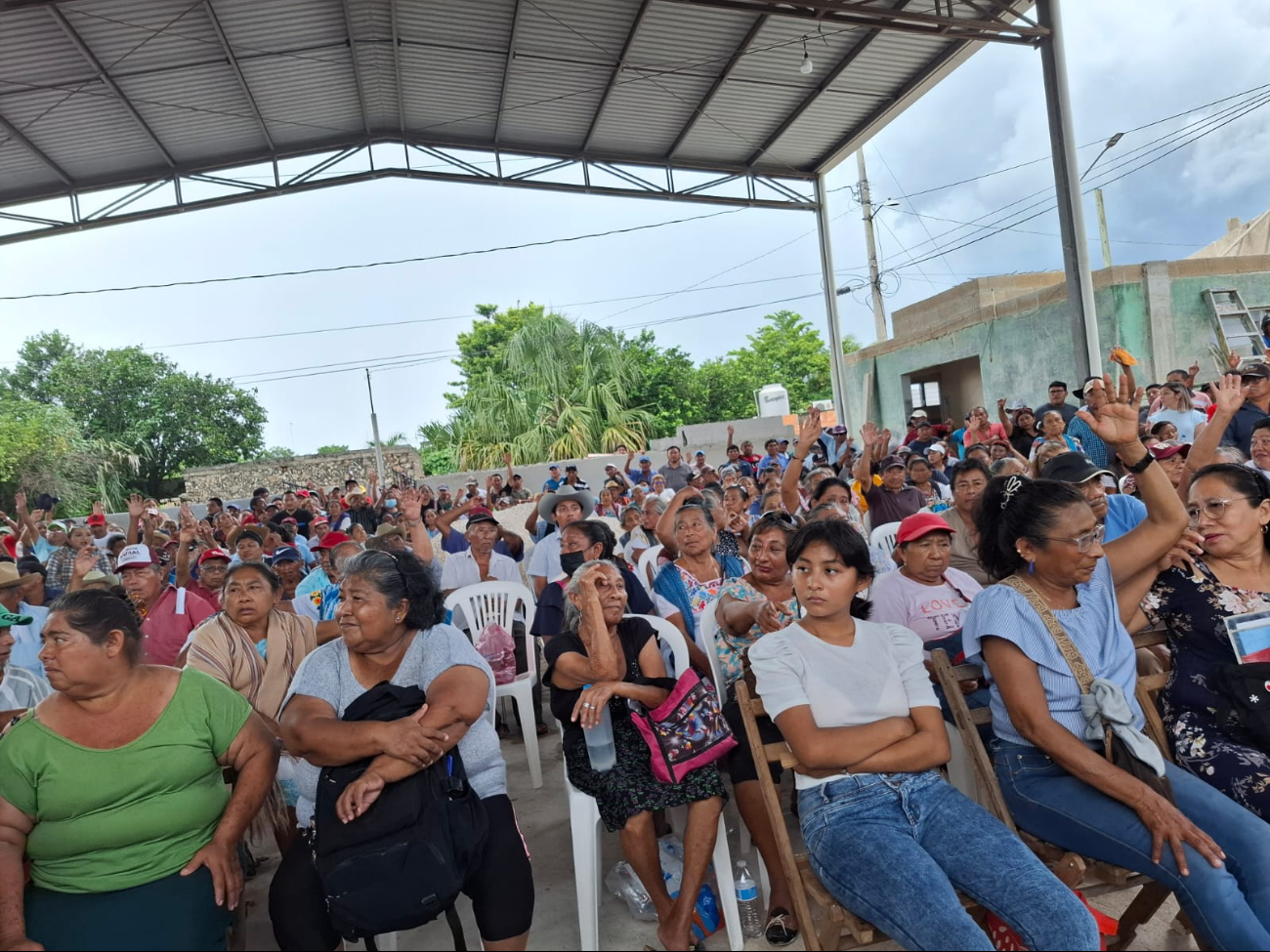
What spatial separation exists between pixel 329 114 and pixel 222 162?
1.88 m

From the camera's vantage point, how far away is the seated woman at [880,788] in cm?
190

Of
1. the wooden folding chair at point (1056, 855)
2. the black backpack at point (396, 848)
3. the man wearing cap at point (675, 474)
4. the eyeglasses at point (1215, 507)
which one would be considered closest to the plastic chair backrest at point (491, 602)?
the black backpack at point (396, 848)

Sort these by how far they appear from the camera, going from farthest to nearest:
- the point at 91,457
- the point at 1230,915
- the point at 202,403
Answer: the point at 202,403 < the point at 91,457 < the point at 1230,915

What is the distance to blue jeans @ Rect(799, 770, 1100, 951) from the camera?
1.87 metres

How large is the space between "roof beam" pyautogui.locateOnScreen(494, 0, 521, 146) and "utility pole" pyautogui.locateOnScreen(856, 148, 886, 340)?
11260 mm

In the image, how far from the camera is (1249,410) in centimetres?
562

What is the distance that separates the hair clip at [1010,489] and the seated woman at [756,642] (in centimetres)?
76

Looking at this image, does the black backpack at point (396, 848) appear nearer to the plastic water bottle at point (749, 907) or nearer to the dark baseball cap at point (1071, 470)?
the plastic water bottle at point (749, 907)

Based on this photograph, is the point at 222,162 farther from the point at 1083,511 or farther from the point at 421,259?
the point at 1083,511

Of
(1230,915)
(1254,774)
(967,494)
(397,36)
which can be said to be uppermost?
(397,36)

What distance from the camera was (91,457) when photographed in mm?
24531

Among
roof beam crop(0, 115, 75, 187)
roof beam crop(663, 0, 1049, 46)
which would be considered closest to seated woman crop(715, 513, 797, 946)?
roof beam crop(663, 0, 1049, 46)

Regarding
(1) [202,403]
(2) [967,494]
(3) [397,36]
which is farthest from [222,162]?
(1) [202,403]

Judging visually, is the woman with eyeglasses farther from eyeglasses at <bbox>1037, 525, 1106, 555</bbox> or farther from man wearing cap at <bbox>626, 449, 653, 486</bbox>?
man wearing cap at <bbox>626, 449, 653, 486</bbox>
